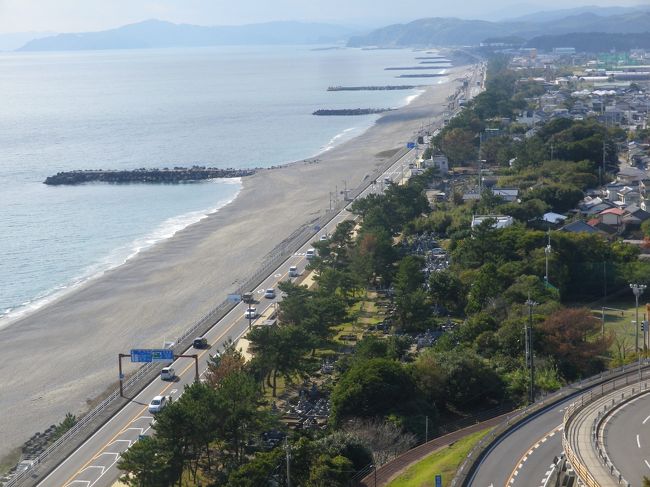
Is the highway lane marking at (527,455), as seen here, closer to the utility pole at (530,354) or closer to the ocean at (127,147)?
the utility pole at (530,354)

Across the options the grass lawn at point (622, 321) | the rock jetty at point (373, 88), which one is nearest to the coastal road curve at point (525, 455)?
the grass lawn at point (622, 321)

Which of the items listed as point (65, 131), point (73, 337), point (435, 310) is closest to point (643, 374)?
point (435, 310)

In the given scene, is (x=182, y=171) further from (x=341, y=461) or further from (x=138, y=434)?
(x=341, y=461)

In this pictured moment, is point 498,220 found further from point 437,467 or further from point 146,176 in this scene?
point 146,176

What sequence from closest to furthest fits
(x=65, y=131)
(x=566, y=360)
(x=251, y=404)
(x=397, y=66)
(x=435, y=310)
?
(x=251, y=404), (x=566, y=360), (x=435, y=310), (x=65, y=131), (x=397, y=66)

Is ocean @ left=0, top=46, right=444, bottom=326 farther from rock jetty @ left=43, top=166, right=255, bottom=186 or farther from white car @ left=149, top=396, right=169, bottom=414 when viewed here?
white car @ left=149, top=396, right=169, bottom=414

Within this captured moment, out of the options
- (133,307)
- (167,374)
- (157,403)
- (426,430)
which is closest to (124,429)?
(157,403)
